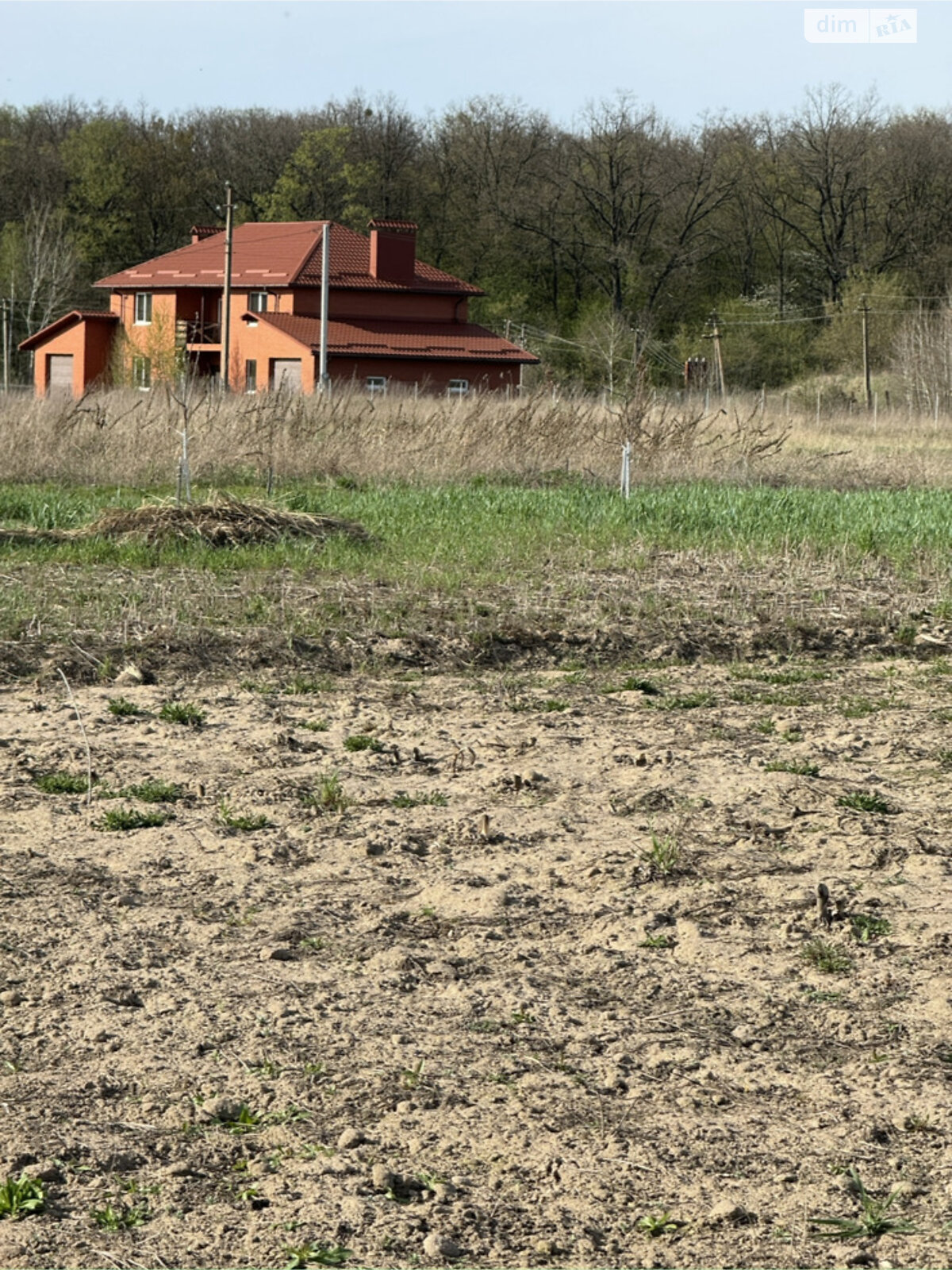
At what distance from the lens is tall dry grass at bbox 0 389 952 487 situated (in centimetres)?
2072

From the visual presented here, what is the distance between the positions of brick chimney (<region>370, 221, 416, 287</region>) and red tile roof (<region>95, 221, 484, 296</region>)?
11.1 inches

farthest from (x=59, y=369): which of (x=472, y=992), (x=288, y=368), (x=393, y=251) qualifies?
(x=472, y=992)

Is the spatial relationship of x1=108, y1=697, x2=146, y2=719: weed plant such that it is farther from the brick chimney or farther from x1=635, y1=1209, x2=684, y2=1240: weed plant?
the brick chimney

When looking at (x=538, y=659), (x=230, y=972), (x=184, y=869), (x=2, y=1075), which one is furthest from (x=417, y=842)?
(x=538, y=659)

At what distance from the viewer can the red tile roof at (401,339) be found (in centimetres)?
4569

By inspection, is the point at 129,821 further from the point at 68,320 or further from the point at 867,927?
the point at 68,320

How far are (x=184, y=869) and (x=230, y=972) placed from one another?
0.98m

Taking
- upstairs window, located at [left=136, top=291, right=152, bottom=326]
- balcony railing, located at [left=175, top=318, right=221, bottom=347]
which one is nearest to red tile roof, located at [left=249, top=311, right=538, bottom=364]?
balcony railing, located at [left=175, top=318, right=221, bottom=347]

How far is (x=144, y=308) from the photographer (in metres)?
50.7

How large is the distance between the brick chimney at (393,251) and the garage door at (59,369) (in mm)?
10960

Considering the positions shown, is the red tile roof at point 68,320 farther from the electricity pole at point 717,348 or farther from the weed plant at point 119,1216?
the weed plant at point 119,1216

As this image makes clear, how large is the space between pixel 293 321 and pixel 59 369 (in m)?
9.82

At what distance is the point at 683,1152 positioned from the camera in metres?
3.61

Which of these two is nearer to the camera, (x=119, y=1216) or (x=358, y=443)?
(x=119, y=1216)
